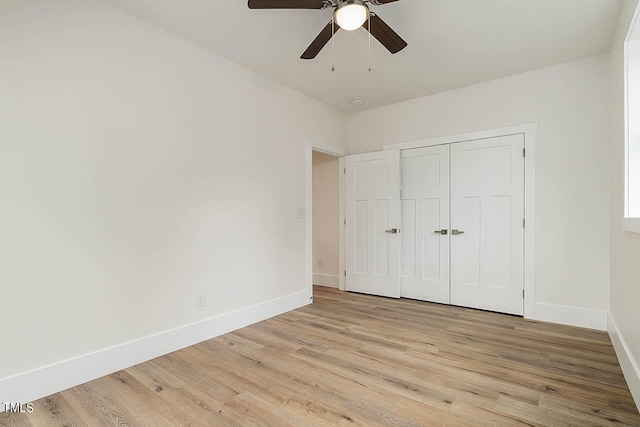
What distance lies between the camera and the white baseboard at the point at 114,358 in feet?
6.38

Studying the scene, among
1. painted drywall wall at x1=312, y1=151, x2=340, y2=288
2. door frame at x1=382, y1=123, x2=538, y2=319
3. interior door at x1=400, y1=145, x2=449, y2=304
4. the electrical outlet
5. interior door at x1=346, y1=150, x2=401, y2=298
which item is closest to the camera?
the electrical outlet

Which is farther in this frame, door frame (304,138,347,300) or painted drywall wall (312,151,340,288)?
painted drywall wall (312,151,340,288)

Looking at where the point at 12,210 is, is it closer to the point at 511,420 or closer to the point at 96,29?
the point at 96,29

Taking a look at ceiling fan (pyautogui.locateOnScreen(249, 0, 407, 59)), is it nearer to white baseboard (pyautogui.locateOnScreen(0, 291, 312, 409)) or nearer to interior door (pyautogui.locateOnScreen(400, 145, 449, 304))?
interior door (pyautogui.locateOnScreen(400, 145, 449, 304))

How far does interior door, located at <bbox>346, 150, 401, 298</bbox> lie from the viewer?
14.3 ft

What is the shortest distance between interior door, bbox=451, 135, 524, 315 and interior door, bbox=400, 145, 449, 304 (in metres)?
0.11

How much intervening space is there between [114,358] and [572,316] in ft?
13.7

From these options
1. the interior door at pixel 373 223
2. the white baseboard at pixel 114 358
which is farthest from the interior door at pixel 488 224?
the white baseboard at pixel 114 358

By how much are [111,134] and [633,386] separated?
3.83 m

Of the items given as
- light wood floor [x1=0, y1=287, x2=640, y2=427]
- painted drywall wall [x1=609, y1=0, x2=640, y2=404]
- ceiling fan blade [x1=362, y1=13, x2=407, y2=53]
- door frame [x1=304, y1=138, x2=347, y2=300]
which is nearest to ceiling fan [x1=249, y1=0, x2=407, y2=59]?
ceiling fan blade [x1=362, y1=13, x2=407, y2=53]

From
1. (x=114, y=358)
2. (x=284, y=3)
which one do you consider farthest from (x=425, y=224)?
(x=114, y=358)

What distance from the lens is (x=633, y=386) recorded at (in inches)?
76.0

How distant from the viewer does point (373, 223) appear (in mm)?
4531

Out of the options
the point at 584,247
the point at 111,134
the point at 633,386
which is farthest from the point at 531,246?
the point at 111,134
